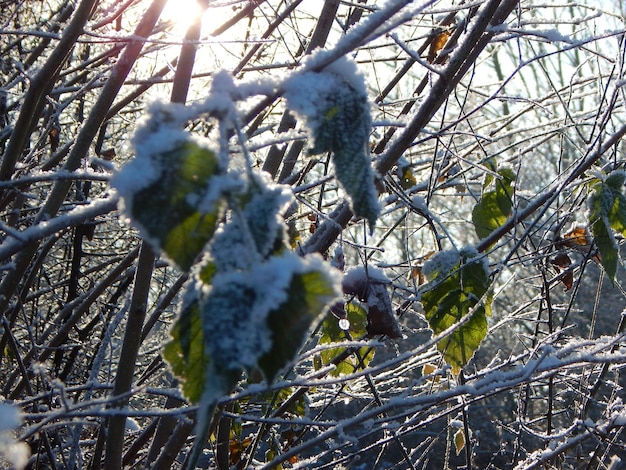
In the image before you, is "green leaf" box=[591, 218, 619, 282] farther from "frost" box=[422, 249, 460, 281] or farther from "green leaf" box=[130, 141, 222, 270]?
"green leaf" box=[130, 141, 222, 270]

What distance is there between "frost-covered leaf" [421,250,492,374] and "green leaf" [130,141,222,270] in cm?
91

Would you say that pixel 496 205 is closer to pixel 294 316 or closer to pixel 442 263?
pixel 442 263

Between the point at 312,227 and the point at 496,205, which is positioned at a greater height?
the point at 312,227

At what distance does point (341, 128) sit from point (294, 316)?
22 centimetres

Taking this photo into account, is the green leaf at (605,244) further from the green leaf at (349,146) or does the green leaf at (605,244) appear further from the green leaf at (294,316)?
the green leaf at (294,316)

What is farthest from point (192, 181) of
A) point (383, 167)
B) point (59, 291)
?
point (59, 291)

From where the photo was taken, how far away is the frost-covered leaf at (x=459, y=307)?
1329 millimetres

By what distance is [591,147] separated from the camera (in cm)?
148

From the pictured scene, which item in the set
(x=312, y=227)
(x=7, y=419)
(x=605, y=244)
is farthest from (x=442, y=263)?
(x=7, y=419)

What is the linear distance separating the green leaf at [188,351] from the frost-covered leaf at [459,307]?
83cm

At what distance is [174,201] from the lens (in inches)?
20.3

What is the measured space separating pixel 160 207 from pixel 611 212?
51.1 inches

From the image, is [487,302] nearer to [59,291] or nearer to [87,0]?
[87,0]

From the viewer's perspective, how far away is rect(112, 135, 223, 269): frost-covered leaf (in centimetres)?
52
